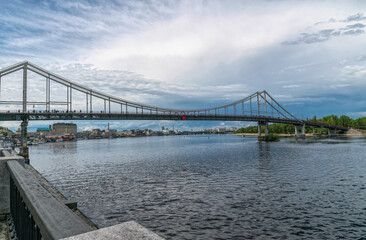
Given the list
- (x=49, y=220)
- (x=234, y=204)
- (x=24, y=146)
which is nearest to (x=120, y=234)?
(x=49, y=220)

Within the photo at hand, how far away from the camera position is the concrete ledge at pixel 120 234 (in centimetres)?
252

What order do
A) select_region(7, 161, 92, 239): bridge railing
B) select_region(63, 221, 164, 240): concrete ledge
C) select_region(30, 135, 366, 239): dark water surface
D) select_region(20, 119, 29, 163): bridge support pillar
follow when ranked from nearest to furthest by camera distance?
1. select_region(63, 221, 164, 240): concrete ledge
2. select_region(7, 161, 92, 239): bridge railing
3. select_region(30, 135, 366, 239): dark water surface
4. select_region(20, 119, 29, 163): bridge support pillar


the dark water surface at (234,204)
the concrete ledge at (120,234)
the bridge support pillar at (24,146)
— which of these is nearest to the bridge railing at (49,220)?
the concrete ledge at (120,234)

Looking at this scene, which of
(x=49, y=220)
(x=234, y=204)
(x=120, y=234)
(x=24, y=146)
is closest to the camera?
(x=120, y=234)

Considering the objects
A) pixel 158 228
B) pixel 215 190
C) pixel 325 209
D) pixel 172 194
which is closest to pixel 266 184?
pixel 215 190

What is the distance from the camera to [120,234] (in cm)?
267

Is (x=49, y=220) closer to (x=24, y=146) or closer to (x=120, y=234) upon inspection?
(x=120, y=234)

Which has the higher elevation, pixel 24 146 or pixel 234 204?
pixel 24 146

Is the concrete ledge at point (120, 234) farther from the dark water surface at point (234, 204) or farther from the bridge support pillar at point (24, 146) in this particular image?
the bridge support pillar at point (24, 146)

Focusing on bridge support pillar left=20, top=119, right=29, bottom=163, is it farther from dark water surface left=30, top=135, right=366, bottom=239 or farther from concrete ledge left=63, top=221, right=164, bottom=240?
concrete ledge left=63, top=221, right=164, bottom=240

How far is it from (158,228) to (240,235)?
Result: 4.69 metres

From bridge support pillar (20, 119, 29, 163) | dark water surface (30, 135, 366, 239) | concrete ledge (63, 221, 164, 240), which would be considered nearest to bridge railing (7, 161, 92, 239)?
concrete ledge (63, 221, 164, 240)

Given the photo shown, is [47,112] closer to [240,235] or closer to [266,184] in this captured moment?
[266,184]

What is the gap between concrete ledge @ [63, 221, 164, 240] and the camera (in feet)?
8.25
